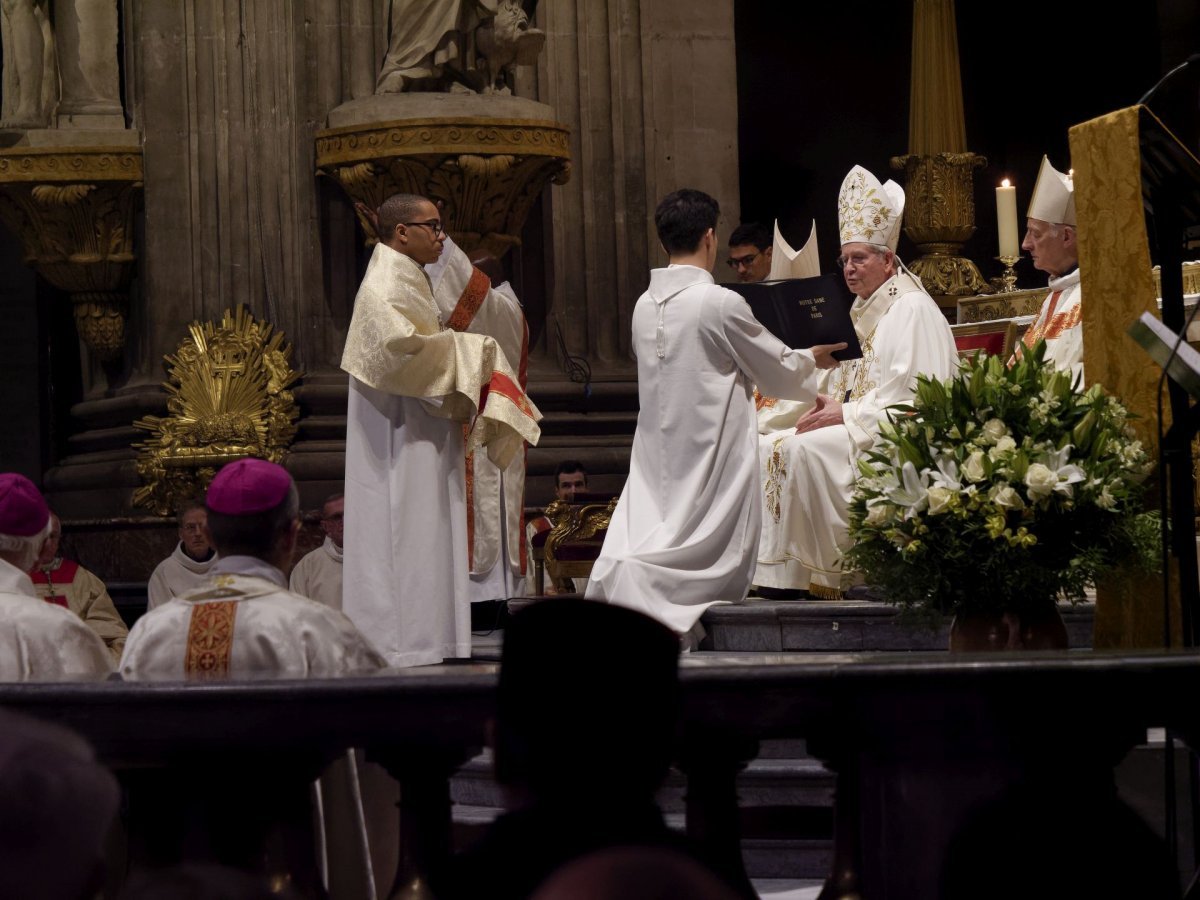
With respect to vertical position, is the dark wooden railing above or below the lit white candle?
below

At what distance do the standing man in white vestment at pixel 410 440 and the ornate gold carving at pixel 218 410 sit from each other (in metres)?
1.95

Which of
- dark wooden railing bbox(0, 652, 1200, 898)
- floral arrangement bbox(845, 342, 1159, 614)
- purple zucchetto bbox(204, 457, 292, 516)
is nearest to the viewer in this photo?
dark wooden railing bbox(0, 652, 1200, 898)

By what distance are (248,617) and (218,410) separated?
4849 mm

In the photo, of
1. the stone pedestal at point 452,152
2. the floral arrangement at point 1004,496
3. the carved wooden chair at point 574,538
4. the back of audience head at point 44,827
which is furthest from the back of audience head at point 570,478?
the back of audience head at point 44,827

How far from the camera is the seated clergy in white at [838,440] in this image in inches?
247

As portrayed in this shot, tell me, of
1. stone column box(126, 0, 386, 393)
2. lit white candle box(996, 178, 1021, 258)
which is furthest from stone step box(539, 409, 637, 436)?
lit white candle box(996, 178, 1021, 258)

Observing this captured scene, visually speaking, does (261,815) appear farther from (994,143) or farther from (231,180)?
(994,143)

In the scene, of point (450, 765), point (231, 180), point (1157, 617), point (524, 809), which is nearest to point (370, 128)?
point (231, 180)

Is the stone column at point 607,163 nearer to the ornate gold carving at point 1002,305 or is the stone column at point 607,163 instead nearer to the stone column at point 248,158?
the stone column at point 248,158

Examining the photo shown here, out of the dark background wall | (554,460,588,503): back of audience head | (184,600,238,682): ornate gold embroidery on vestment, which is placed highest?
the dark background wall

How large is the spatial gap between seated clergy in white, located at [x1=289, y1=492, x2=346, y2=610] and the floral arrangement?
12.6 feet

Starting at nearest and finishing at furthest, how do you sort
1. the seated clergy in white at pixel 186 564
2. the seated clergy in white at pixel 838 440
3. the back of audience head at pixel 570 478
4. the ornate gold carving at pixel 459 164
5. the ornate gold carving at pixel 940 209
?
the seated clergy in white at pixel 838 440 < the seated clergy in white at pixel 186 564 < the ornate gold carving at pixel 459 164 < the back of audience head at pixel 570 478 < the ornate gold carving at pixel 940 209

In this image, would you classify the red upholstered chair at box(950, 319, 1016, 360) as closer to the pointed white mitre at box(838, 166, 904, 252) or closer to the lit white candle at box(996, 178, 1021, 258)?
the pointed white mitre at box(838, 166, 904, 252)

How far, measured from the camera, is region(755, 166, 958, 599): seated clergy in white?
6277 mm
